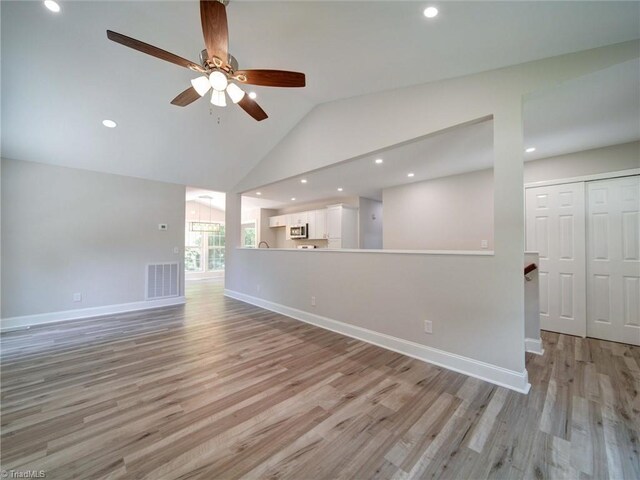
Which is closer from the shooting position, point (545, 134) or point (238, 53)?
point (238, 53)

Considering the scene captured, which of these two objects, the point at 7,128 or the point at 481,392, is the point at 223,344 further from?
the point at 7,128

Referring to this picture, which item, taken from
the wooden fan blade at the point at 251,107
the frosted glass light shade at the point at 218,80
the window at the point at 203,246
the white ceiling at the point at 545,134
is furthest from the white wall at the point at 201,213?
the frosted glass light shade at the point at 218,80

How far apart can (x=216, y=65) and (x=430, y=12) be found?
5.28 ft

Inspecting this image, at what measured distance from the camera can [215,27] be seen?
1636 mm


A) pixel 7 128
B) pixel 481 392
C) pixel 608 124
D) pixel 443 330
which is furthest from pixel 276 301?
pixel 608 124

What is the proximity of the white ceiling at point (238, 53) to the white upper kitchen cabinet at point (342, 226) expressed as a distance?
297cm

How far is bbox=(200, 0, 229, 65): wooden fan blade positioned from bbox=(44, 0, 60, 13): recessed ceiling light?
1.37 metres

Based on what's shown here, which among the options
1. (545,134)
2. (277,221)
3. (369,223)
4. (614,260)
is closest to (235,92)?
(545,134)

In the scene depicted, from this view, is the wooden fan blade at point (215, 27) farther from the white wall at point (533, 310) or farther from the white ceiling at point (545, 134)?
the white wall at point (533, 310)

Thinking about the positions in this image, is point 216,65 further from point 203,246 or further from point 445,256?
point 203,246

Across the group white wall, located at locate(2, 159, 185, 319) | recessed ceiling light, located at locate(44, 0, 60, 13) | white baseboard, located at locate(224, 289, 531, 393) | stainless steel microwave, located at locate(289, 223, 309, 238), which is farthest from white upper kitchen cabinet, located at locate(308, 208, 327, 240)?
recessed ceiling light, located at locate(44, 0, 60, 13)

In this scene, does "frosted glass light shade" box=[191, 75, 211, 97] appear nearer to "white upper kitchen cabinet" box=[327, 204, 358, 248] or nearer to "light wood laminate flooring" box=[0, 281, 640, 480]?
"light wood laminate flooring" box=[0, 281, 640, 480]

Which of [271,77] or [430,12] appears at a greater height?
[430,12]

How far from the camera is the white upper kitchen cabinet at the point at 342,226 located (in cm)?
636
